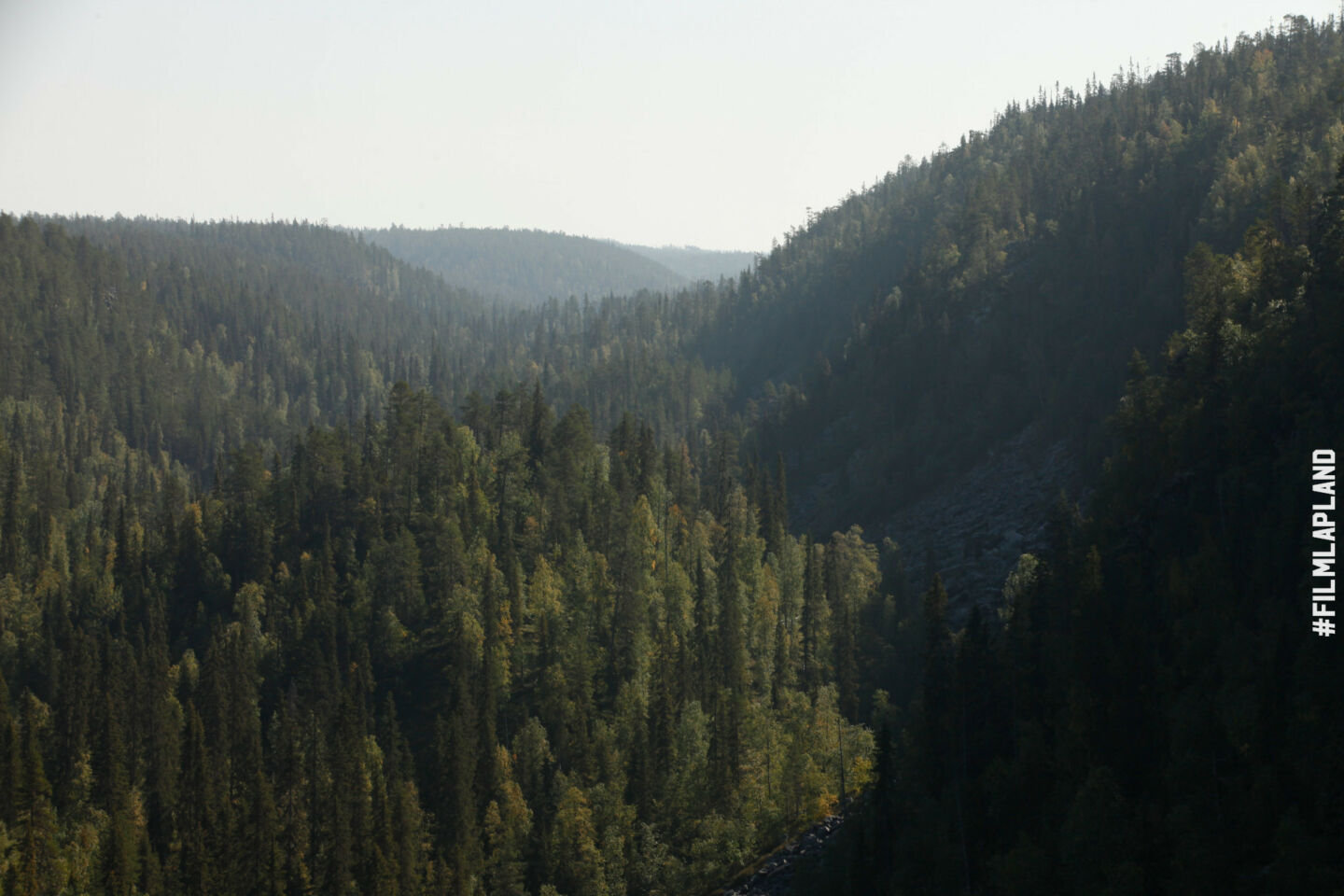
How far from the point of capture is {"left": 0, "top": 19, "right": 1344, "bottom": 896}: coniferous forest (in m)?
66.4

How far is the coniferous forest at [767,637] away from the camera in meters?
66.4

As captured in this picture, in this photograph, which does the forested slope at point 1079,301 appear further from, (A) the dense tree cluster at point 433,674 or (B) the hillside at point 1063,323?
(A) the dense tree cluster at point 433,674

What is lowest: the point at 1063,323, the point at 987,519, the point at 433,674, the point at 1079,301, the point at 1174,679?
the point at 433,674

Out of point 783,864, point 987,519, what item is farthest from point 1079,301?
point 783,864

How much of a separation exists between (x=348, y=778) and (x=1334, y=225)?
89.9 meters

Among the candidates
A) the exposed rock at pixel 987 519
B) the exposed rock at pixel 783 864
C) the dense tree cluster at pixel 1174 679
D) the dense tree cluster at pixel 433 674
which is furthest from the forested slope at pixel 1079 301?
the exposed rock at pixel 783 864

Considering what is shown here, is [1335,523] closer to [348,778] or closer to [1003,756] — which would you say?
[1003,756]

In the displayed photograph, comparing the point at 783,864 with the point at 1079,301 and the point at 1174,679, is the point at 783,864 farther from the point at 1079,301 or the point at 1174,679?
the point at 1079,301

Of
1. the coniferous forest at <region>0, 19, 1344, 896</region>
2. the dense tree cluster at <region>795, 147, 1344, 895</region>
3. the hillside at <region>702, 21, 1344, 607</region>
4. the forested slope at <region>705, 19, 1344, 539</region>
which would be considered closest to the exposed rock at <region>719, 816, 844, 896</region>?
the coniferous forest at <region>0, 19, 1344, 896</region>

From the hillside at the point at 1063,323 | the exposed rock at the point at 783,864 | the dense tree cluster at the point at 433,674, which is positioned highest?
the hillside at the point at 1063,323

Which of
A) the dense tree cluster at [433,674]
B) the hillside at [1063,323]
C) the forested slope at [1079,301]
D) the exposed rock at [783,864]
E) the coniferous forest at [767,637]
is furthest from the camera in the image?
the forested slope at [1079,301]

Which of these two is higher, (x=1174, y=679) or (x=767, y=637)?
(x=1174, y=679)

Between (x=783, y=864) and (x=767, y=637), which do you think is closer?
(x=783, y=864)

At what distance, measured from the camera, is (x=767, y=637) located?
5017 inches
